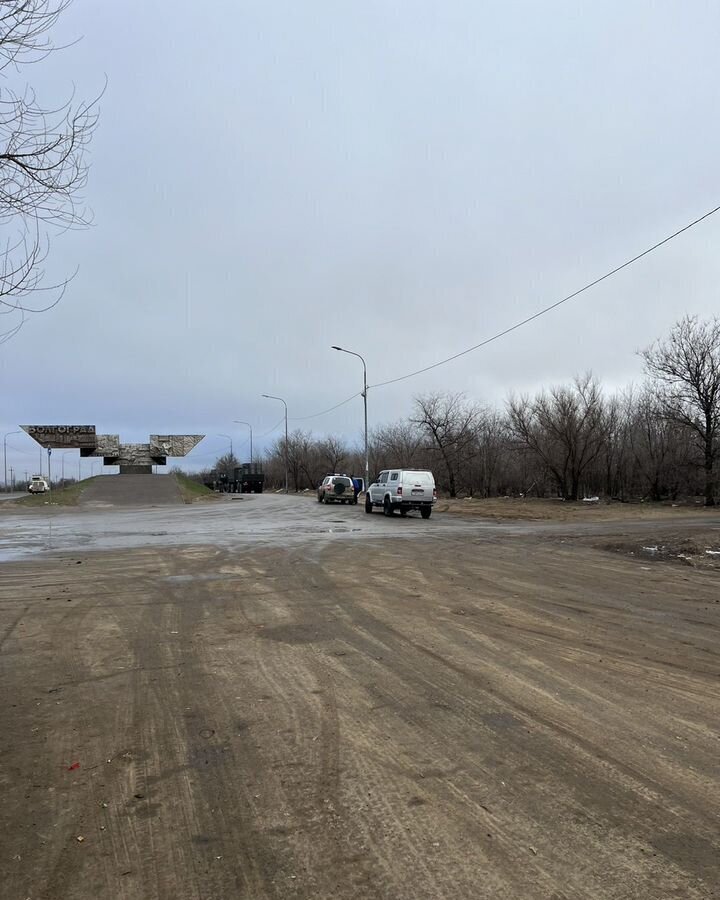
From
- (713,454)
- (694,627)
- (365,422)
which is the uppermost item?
(365,422)

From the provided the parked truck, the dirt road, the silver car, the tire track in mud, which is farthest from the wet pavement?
the parked truck

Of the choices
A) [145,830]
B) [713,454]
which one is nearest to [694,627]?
[145,830]

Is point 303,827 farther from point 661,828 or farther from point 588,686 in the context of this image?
point 588,686

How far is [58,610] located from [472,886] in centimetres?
716

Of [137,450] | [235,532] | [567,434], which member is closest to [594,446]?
[567,434]

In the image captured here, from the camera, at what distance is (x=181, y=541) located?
1725cm

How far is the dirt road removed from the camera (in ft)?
9.18

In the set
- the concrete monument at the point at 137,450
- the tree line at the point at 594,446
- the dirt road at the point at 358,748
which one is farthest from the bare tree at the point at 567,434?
the concrete monument at the point at 137,450

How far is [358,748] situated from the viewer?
13.1 ft

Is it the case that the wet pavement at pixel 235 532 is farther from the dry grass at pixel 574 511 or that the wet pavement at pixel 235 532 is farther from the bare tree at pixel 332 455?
the bare tree at pixel 332 455

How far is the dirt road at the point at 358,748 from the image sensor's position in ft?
9.18

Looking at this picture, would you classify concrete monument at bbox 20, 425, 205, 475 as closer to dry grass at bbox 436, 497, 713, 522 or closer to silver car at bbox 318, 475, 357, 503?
silver car at bbox 318, 475, 357, 503

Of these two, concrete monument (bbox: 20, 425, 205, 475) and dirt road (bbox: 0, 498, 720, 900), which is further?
concrete monument (bbox: 20, 425, 205, 475)

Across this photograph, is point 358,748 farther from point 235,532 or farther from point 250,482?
point 250,482
